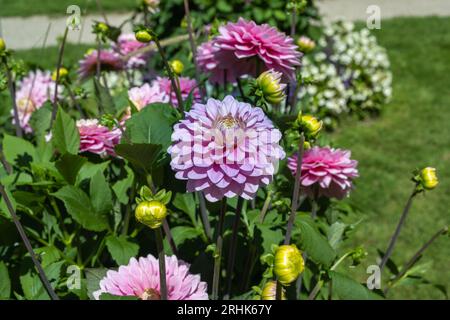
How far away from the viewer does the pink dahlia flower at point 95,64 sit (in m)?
1.79

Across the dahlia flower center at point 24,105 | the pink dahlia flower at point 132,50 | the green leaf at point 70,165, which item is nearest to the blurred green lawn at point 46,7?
the pink dahlia flower at point 132,50

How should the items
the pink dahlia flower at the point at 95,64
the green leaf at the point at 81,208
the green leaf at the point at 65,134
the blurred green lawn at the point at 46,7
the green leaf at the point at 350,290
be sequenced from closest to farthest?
the green leaf at the point at 350,290, the green leaf at the point at 81,208, the green leaf at the point at 65,134, the pink dahlia flower at the point at 95,64, the blurred green lawn at the point at 46,7

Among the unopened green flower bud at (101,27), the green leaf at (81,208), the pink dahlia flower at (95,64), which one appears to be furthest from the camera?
the pink dahlia flower at (95,64)

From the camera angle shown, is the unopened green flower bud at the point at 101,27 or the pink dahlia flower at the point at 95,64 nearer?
the unopened green flower bud at the point at 101,27

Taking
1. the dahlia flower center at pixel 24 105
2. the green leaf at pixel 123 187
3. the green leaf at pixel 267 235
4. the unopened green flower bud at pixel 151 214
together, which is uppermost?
A: the unopened green flower bud at pixel 151 214

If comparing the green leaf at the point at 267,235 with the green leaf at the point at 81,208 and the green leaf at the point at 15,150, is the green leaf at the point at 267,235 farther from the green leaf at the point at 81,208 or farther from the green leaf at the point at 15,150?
the green leaf at the point at 15,150

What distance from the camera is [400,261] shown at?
Answer: 9.37ft

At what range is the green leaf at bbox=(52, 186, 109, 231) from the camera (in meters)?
1.21

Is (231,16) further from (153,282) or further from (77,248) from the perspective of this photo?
(153,282)

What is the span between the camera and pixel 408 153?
3.82 m

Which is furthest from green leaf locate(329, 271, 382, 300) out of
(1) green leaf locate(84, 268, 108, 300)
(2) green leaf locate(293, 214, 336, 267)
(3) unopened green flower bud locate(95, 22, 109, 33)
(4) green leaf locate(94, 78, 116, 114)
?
(3) unopened green flower bud locate(95, 22, 109, 33)

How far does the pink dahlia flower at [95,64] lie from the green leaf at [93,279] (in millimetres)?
772

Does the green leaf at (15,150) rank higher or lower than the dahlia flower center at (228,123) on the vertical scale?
lower
